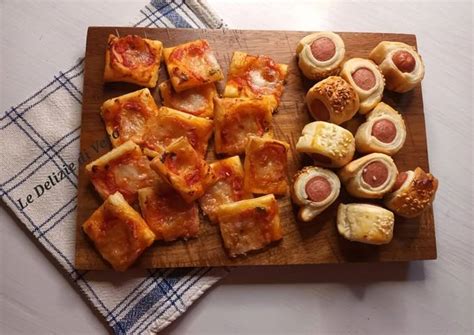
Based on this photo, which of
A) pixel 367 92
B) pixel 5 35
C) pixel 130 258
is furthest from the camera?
pixel 5 35

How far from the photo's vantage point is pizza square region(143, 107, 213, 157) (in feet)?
10.2

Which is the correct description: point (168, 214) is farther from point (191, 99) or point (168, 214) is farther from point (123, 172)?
point (191, 99)

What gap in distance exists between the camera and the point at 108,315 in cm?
303

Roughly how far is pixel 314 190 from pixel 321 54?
0.91 meters

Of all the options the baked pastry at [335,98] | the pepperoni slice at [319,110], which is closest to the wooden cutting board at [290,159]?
the pepperoni slice at [319,110]

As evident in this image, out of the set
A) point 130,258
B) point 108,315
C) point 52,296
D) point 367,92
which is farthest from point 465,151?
point 52,296

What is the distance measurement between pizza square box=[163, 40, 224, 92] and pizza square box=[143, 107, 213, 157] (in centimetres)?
21

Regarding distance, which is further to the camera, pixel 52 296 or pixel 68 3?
pixel 68 3

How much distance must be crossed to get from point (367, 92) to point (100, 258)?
196 cm

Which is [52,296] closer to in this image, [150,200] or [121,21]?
[150,200]

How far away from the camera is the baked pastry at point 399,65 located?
10.7ft

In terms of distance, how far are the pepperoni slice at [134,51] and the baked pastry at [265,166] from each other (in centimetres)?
87

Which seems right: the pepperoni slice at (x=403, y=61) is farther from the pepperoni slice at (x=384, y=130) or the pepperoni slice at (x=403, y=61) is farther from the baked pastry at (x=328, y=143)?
the baked pastry at (x=328, y=143)

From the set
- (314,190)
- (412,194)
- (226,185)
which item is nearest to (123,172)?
(226,185)
